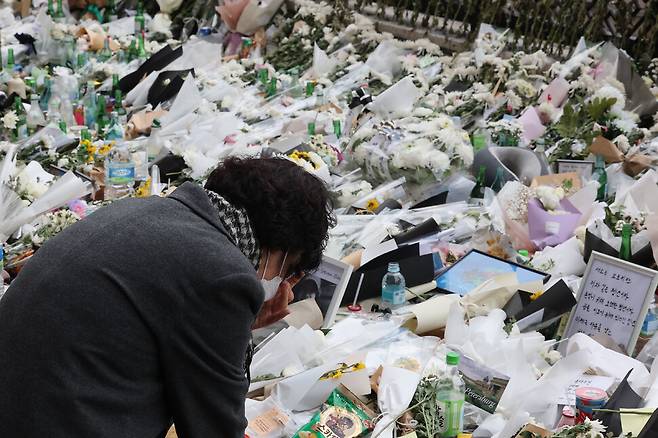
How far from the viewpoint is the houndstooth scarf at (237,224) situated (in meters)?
1.97

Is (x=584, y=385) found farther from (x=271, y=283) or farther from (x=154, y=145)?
(x=154, y=145)

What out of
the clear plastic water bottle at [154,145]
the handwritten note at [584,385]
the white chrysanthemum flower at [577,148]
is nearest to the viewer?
the handwritten note at [584,385]

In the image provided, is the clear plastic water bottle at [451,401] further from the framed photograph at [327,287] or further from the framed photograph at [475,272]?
the framed photograph at [475,272]

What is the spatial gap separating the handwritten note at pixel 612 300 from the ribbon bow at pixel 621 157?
1.38m

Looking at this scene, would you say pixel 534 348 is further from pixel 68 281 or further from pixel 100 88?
pixel 100 88

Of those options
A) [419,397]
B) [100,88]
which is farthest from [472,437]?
[100,88]

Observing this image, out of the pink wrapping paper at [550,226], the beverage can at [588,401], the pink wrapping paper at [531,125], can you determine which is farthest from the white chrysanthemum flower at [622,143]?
the beverage can at [588,401]

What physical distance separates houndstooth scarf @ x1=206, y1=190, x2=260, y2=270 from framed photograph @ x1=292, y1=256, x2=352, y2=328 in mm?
1245

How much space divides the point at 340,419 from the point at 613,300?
41.2 inches

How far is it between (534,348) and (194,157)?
206 centimetres

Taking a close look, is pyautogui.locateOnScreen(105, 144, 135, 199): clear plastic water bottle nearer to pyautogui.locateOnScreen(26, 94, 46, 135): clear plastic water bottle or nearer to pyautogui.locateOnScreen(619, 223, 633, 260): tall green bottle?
pyautogui.locateOnScreen(26, 94, 46, 135): clear plastic water bottle

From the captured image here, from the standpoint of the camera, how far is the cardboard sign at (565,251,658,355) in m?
3.07

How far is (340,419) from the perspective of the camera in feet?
8.83

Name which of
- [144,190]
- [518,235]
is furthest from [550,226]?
[144,190]
